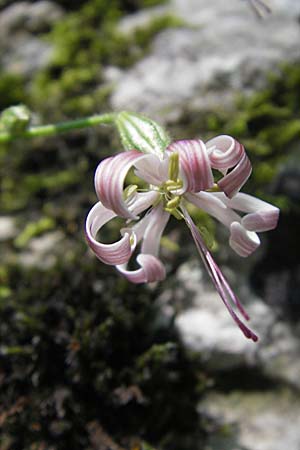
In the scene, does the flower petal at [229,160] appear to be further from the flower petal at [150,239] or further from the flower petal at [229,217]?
the flower petal at [150,239]

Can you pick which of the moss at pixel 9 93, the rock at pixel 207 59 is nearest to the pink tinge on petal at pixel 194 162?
the rock at pixel 207 59

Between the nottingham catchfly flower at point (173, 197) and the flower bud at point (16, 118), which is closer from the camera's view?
the nottingham catchfly flower at point (173, 197)

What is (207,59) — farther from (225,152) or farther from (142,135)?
(225,152)

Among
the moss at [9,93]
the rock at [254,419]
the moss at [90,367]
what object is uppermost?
the moss at [9,93]

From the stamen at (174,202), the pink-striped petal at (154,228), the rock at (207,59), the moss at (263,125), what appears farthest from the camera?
the rock at (207,59)

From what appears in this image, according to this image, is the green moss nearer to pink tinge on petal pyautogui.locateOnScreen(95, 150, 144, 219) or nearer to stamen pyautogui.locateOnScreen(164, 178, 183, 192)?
stamen pyautogui.locateOnScreen(164, 178, 183, 192)

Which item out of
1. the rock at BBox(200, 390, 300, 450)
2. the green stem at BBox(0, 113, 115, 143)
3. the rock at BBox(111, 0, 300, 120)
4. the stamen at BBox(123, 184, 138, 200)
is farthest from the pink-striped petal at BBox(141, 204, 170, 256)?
the rock at BBox(111, 0, 300, 120)

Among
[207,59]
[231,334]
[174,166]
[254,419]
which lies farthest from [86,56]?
[254,419]
